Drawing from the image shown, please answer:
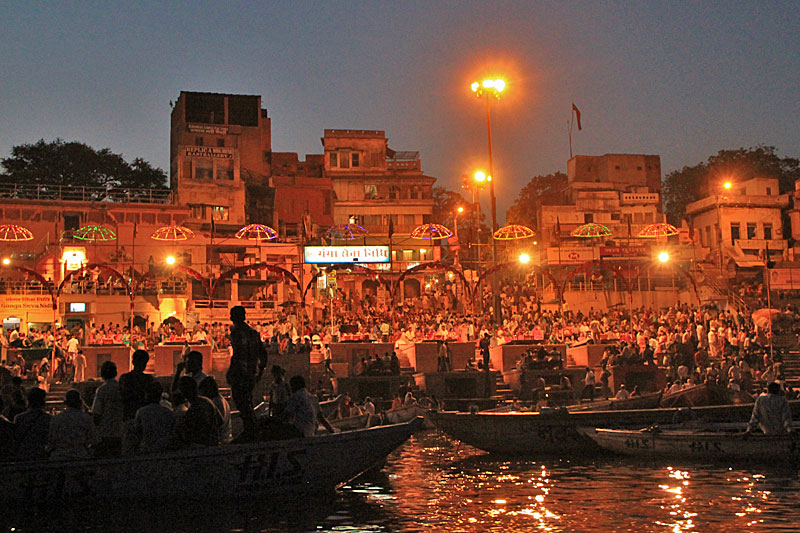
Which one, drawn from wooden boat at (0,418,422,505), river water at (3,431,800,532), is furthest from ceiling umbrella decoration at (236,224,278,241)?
wooden boat at (0,418,422,505)

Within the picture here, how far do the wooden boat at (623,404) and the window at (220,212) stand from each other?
1603 inches

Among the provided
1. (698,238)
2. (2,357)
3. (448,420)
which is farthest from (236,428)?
(698,238)

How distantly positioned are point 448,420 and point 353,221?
43383mm

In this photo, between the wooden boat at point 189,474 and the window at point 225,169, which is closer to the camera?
the wooden boat at point 189,474

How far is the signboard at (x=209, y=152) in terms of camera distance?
55344 mm

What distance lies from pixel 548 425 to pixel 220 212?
43.1 meters

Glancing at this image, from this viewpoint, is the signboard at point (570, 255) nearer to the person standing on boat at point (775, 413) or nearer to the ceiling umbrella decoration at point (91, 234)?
the ceiling umbrella decoration at point (91, 234)

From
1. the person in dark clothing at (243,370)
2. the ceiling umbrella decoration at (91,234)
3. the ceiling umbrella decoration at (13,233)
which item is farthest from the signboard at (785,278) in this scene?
the person in dark clothing at (243,370)

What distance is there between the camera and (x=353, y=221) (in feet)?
196

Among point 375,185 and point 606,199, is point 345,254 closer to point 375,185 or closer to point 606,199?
point 375,185

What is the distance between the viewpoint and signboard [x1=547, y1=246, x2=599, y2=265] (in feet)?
173

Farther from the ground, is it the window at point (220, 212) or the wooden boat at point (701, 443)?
the window at point (220, 212)

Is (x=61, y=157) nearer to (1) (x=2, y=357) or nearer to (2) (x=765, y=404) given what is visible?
(1) (x=2, y=357)

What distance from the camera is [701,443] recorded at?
14734 mm
